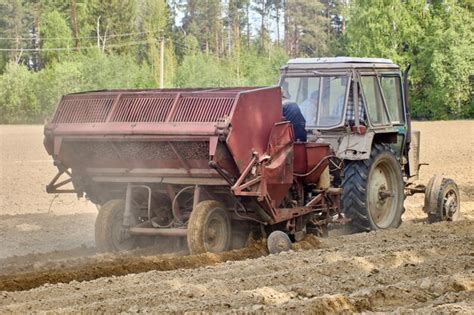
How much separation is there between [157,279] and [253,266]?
3.18 ft

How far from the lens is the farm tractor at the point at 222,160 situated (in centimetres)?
990

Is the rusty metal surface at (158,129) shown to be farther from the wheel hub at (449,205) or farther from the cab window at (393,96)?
the wheel hub at (449,205)

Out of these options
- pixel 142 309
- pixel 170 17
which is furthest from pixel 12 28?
pixel 142 309

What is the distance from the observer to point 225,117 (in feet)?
31.8

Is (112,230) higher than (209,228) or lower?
lower

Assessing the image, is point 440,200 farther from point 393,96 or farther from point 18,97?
point 18,97

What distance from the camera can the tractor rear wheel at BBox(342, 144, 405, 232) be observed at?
11891 millimetres

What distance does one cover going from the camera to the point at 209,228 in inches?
397

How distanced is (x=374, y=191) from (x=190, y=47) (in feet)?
179

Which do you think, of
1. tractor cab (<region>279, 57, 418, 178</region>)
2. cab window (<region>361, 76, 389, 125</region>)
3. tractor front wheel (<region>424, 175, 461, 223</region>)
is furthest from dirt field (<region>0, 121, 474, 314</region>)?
cab window (<region>361, 76, 389, 125</region>)

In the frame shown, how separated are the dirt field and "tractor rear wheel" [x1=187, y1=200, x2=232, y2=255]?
0.90 feet

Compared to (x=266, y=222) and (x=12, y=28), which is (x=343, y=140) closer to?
(x=266, y=222)

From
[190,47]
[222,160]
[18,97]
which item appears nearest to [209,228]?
[222,160]

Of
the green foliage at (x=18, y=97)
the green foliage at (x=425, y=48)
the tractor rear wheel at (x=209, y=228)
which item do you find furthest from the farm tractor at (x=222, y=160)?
the green foliage at (x=425, y=48)
